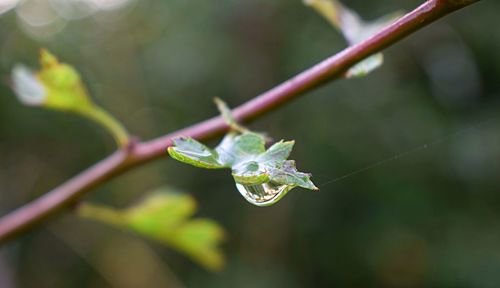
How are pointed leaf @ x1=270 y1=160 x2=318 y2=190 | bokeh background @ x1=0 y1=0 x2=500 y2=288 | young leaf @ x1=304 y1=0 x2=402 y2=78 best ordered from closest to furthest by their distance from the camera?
pointed leaf @ x1=270 y1=160 x2=318 y2=190
young leaf @ x1=304 y1=0 x2=402 y2=78
bokeh background @ x1=0 y1=0 x2=500 y2=288

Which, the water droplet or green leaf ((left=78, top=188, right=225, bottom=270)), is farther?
green leaf ((left=78, top=188, right=225, bottom=270))

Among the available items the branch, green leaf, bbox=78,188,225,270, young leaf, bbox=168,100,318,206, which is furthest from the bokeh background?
young leaf, bbox=168,100,318,206

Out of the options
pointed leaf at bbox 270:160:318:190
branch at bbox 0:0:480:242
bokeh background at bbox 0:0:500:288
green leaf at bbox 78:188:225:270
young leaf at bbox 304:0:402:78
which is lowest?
pointed leaf at bbox 270:160:318:190

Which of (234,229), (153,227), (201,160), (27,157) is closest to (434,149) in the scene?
(234,229)

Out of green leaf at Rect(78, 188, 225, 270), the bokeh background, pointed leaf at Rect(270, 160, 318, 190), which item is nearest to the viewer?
pointed leaf at Rect(270, 160, 318, 190)

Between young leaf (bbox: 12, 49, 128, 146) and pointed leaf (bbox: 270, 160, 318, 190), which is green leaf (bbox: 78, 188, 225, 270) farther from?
pointed leaf (bbox: 270, 160, 318, 190)

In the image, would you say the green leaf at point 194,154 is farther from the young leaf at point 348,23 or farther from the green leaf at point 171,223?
the green leaf at point 171,223

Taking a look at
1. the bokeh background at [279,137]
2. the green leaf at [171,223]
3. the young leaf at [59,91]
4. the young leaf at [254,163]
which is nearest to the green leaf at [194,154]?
the young leaf at [254,163]
